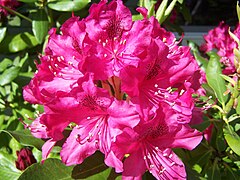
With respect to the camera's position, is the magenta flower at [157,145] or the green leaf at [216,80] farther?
the green leaf at [216,80]

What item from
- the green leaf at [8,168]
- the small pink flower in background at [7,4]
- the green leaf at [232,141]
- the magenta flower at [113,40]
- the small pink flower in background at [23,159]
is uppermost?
the magenta flower at [113,40]

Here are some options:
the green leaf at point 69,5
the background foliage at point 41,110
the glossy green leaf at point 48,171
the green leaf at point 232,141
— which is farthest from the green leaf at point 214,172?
the green leaf at point 69,5

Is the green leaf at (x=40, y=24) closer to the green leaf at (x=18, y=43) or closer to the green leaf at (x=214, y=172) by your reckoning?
the green leaf at (x=18, y=43)

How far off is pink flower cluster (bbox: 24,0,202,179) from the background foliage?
9 cm

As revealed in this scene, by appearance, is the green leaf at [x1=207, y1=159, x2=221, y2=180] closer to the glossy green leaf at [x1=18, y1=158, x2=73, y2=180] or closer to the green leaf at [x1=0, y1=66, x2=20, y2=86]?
the glossy green leaf at [x1=18, y1=158, x2=73, y2=180]

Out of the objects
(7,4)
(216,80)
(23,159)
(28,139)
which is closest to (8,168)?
(23,159)

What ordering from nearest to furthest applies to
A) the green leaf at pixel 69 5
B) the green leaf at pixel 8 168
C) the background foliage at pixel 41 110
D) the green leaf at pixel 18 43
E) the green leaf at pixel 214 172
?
the background foliage at pixel 41 110, the green leaf at pixel 214 172, the green leaf at pixel 8 168, the green leaf at pixel 69 5, the green leaf at pixel 18 43

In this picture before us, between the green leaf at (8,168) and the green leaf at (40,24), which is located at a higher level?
the green leaf at (40,24)

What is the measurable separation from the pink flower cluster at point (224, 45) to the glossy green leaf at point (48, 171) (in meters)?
0.70

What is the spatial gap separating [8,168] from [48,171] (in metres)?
0.43

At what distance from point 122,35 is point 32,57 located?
3.33ft

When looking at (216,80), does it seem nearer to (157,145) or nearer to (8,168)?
(157,145)

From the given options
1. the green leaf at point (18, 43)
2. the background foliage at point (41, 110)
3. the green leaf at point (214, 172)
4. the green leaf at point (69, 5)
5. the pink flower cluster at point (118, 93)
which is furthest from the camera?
the green leaf at point (18, 43)

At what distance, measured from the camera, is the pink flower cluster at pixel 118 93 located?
3.04ft
